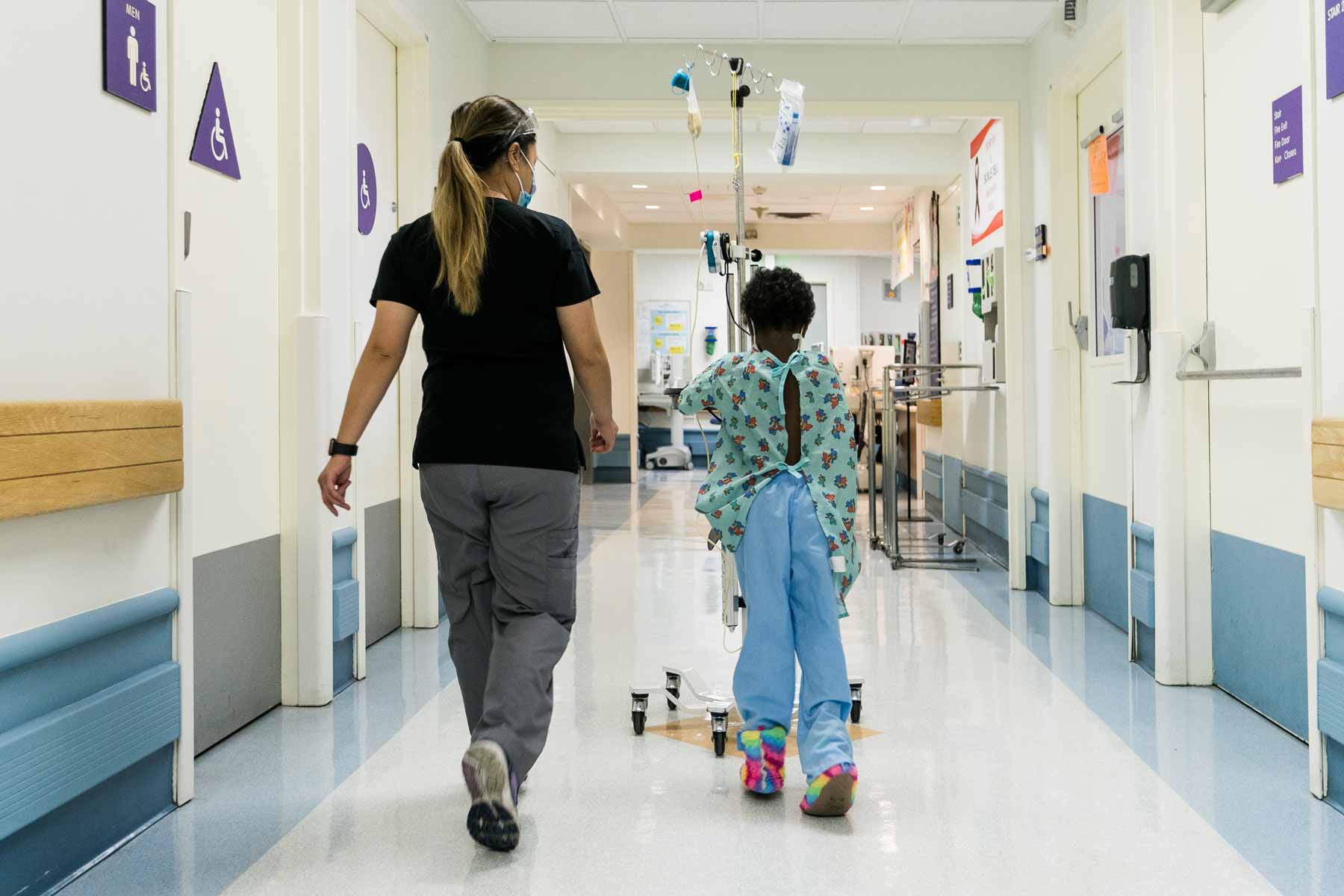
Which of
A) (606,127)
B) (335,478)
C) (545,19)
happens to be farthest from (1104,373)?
(606,127)

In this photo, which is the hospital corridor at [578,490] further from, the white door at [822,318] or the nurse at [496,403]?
the white door at [822,318]

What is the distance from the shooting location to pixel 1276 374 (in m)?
2.57

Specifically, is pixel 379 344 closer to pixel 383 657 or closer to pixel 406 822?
pixel 406 822

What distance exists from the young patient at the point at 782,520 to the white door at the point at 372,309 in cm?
152

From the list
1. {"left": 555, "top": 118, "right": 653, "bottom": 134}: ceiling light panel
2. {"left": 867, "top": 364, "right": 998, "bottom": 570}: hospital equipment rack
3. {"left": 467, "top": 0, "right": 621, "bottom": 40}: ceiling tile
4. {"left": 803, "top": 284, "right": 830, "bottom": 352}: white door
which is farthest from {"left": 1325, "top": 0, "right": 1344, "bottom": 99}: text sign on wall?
{"left": 803, "top": 284, "right": 830, "bottom": 352}: white door

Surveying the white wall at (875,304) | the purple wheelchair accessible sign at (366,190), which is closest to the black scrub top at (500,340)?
the purple wheelchair accessible sign at (366,190)

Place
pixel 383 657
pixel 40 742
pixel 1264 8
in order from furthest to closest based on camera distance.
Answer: pixel 383 657, pixel 1264 8, pixel 40 742

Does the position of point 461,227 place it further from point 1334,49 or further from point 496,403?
point 1334,49

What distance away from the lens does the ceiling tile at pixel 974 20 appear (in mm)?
4297

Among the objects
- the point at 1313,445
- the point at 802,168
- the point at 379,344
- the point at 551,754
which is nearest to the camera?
the point at 379,344

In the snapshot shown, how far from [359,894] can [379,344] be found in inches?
37.9

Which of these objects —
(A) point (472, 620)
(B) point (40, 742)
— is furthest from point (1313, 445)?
(B) point (40, 742)

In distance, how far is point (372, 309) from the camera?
3.75 metres

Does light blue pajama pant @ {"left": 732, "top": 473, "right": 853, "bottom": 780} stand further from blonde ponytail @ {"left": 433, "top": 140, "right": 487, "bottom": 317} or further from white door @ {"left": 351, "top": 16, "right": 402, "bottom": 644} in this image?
white door @ {"left": 351, "top": 16, "right": 402, "bottom": 644}
